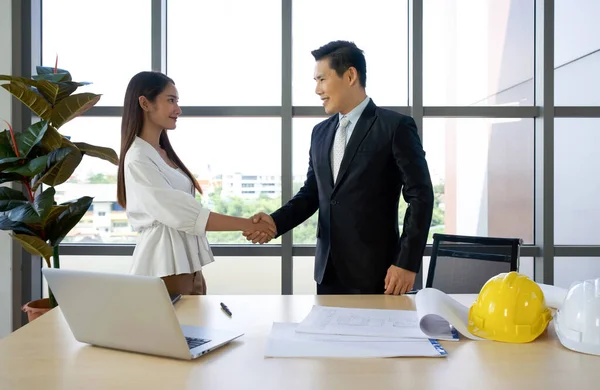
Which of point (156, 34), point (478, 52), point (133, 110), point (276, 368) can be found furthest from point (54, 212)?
point (478, 52)

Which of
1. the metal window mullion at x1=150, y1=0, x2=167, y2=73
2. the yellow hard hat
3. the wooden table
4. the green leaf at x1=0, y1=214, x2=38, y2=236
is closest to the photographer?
the wooden table

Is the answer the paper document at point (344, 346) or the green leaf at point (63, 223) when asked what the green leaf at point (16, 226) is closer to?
the green leaf at point (63, 223)

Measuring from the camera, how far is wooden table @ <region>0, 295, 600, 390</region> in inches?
40.7

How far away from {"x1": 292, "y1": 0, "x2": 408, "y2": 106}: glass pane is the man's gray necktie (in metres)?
1.34

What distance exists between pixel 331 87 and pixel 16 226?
1.82m

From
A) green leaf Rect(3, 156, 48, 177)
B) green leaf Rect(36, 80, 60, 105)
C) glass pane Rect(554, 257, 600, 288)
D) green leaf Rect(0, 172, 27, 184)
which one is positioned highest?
green leaf Rect(36, 80, 60, 105)

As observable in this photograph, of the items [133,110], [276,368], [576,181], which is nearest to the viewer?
[276,368]

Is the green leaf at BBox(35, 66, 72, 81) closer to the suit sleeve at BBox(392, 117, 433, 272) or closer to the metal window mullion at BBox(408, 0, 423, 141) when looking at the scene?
the suit sleeve at BBox(392, 117, 433, 272)

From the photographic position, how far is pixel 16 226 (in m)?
2.83

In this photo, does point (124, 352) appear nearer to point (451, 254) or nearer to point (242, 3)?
point (451, 254)

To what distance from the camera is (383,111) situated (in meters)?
2.42

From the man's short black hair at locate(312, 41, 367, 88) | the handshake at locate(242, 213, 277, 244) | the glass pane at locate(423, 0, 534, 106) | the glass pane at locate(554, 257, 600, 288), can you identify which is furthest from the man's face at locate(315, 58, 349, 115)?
the glass pane at locate(554, 257, 600, 288)

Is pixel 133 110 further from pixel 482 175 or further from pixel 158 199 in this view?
pixel 482 175

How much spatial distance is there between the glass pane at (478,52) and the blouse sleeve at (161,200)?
2.20 meters
